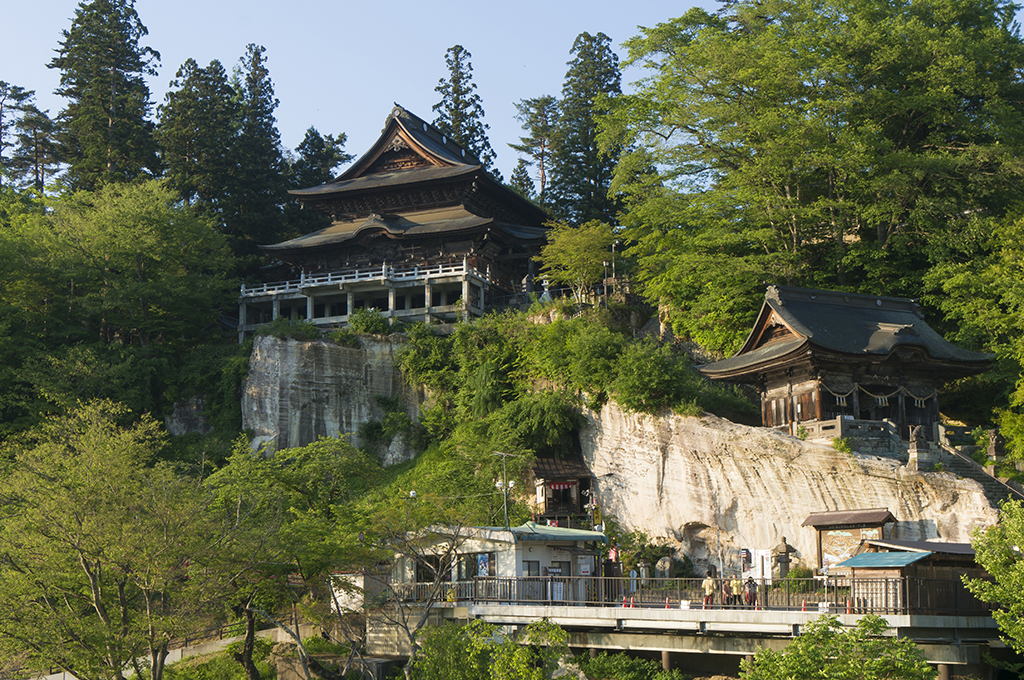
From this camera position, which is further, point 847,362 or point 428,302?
point 428,302

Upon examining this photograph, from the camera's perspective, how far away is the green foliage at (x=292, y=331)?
144ft

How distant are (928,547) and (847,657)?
4.24 metres

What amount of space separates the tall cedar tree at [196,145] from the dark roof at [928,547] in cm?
4386

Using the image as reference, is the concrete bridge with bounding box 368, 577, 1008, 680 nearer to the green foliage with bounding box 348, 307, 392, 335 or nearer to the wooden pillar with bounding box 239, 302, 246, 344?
the green foliage with bounding box 348, 307, 392, 335

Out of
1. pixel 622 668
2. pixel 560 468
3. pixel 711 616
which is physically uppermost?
pixel 560 468

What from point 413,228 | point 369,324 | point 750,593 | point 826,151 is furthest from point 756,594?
point 413,228

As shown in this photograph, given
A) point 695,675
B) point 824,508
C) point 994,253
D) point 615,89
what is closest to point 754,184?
point 994,253

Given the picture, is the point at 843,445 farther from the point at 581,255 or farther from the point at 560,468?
the point at 581,255

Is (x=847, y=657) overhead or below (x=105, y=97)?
below

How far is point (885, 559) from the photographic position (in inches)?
821

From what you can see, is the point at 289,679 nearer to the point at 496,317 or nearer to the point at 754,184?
the point at 496,317

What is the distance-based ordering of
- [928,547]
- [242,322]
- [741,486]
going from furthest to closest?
[242,322] < [741,486] < [928,547]

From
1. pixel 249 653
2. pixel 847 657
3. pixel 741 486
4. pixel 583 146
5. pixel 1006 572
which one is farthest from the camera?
pixel 583 146

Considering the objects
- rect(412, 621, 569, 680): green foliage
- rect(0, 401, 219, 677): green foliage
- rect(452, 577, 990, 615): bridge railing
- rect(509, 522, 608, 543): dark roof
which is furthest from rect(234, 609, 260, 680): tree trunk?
rect(509, 522, 608, 543): dark roof
